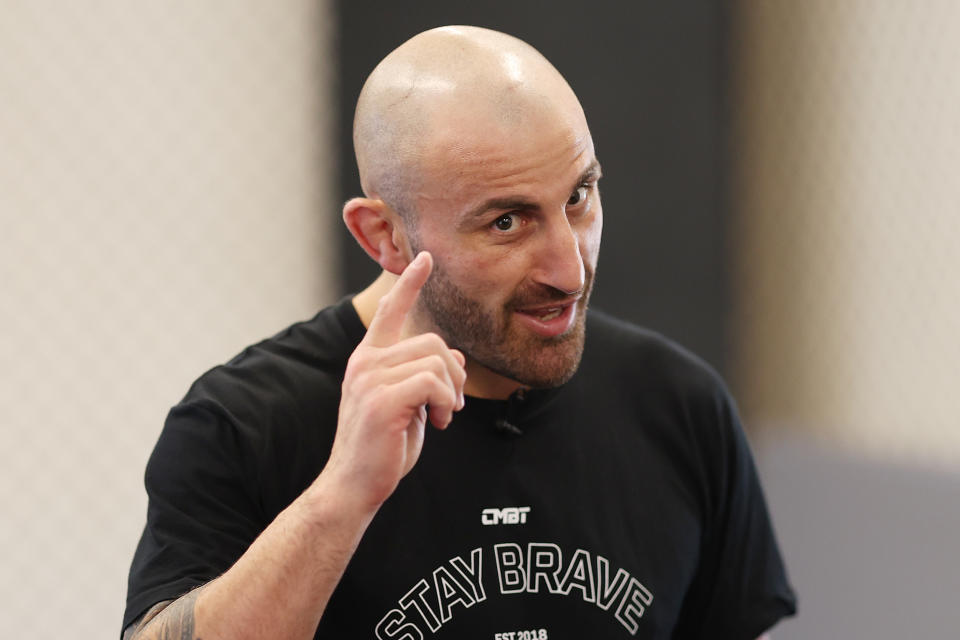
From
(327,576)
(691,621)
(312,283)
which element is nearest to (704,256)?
(312,283)

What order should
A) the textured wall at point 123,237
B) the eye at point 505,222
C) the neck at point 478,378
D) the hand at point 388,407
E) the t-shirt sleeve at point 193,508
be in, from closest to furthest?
the hand at point 388,407 < the t-shirt sleeve at point 193,508 < the eye at point 505,222 < the neck at point 478,378 < the textured wall at point 123,237

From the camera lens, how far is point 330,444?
1.30 m

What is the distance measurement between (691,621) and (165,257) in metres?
2.04

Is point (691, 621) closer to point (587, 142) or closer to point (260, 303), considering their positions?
point (587, 142)

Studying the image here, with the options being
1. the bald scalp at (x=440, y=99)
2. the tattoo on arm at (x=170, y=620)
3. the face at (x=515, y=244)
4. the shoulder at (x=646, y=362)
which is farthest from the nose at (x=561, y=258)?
the tattoo on arm at (x=170, y=620)

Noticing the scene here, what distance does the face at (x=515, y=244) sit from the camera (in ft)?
4.05

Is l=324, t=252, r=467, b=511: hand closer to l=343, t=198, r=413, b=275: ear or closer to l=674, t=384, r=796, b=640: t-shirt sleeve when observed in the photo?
l=343, t=198, r=413, b=275: ear

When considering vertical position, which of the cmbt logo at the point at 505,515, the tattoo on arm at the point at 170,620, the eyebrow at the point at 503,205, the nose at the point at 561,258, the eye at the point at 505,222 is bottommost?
the tattoo on arm at the point at 170,620

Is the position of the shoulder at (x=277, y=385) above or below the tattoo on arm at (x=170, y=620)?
above

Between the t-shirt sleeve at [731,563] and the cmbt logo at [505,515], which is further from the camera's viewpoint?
the t-shirt sleeve at [731,563]

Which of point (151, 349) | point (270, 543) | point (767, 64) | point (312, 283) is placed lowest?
point (270, 543)

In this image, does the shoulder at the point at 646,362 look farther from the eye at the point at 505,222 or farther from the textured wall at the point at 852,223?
the textured wall at the point at 852,223

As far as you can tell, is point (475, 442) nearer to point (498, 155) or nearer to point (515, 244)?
point (515, 244)

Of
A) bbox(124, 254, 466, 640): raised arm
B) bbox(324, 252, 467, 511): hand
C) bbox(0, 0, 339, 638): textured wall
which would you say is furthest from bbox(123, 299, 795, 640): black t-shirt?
bbox(0, 0, 339, 638): textured wall
